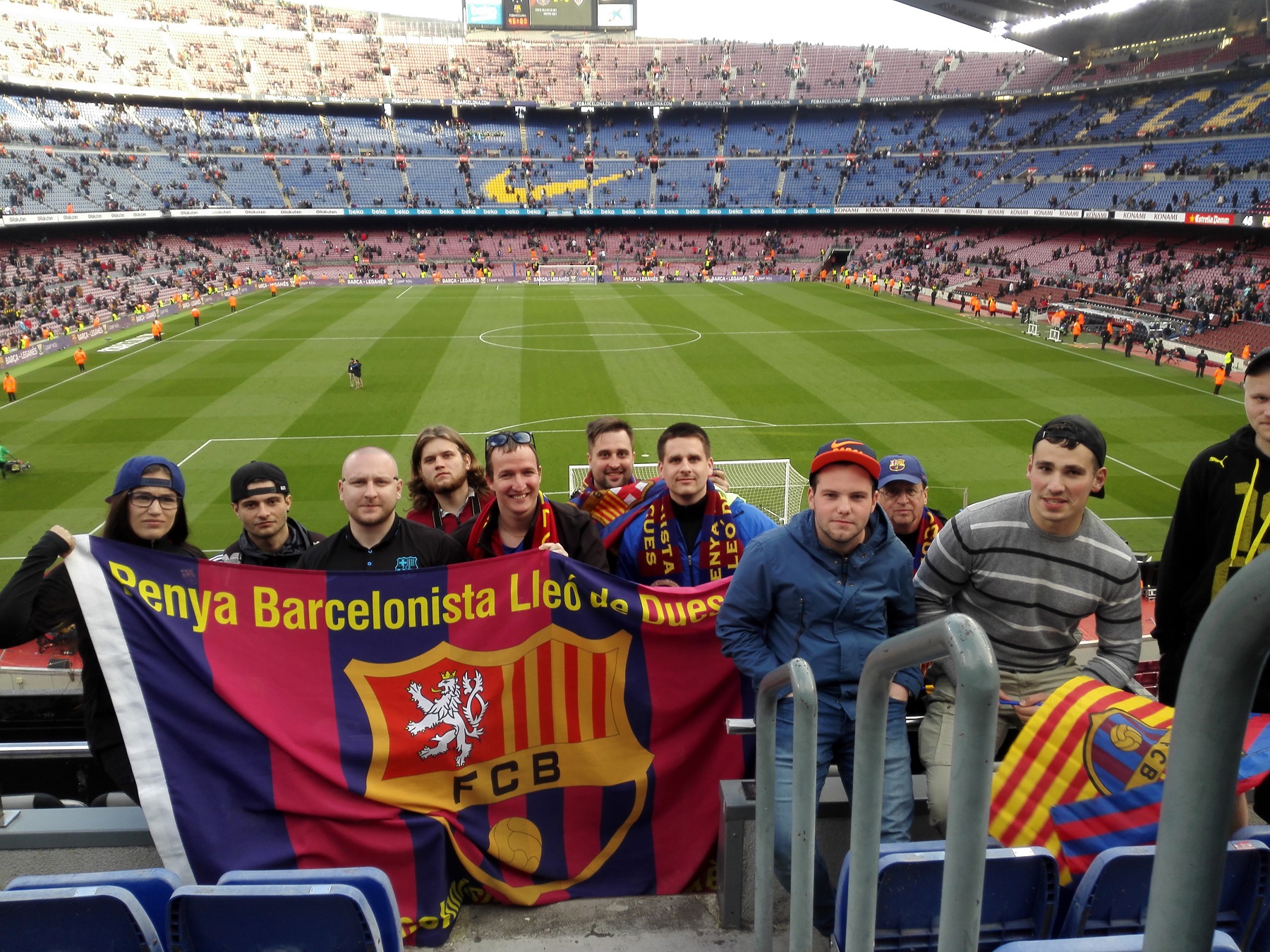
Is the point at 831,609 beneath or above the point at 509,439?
beneath

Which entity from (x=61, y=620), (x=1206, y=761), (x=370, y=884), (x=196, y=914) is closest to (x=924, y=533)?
(x=370, y=884)

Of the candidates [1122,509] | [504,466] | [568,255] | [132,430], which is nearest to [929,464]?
[1122,509]

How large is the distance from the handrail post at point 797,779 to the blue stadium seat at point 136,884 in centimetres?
220

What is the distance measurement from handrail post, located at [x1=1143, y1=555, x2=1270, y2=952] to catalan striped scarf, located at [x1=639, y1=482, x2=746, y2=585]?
431cm

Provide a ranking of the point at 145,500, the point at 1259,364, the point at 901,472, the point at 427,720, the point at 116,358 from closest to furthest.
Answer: the point at 1259,364 → the point at 427,720 → the point at 145,500 → the point at 901,472 → the point at 116,358

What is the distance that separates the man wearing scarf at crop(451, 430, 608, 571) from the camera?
16.1 ft

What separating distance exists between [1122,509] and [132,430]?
25734 mm

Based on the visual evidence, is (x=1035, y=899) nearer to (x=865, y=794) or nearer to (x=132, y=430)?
(x=865, y=794)

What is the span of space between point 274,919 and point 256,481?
298 cm

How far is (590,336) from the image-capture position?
37.5 meters

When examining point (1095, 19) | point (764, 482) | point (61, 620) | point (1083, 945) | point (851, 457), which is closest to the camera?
point (1083, 945)

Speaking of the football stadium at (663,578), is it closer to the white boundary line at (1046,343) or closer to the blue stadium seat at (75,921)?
the blue stadium seat at (75,921)

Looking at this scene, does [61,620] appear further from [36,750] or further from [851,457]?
[851,457]

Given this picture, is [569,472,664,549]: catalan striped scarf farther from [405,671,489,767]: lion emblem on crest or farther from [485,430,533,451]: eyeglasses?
[405,671,489,767]: lion emblem on crest
